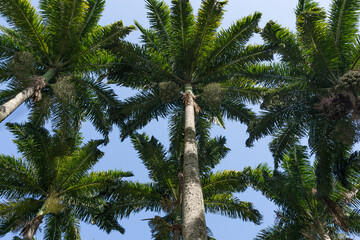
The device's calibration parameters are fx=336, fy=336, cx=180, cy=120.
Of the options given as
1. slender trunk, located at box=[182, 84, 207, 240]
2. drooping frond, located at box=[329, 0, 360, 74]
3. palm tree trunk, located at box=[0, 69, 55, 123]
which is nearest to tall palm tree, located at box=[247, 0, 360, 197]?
drooping frond, located at box=[329, 0, 360, 74]

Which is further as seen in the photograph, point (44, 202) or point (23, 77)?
point (44, 202)

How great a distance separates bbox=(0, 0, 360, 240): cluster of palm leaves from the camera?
1149 cm

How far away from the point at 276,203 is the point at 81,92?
8.77 metres

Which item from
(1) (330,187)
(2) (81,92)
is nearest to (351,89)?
(1) (330,187)

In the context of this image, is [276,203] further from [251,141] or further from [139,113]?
[139,113]

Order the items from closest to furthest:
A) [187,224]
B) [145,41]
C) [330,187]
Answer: [187,224], [330,187], [145,41]

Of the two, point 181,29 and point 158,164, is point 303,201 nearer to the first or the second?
point 158,164

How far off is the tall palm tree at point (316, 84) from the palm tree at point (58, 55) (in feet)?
19.2

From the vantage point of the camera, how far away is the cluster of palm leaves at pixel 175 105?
452 inches

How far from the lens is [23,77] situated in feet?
35.9

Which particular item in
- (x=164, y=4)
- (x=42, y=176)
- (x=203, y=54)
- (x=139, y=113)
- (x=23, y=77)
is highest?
(x=164, y=4)

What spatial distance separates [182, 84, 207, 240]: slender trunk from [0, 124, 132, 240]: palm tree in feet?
14.4

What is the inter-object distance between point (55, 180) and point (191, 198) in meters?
7.38

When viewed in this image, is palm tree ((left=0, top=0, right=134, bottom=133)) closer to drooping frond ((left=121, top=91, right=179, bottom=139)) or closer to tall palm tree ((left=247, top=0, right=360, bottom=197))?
drooping frond ((left=121, top=91, right=179, bottom=139))
